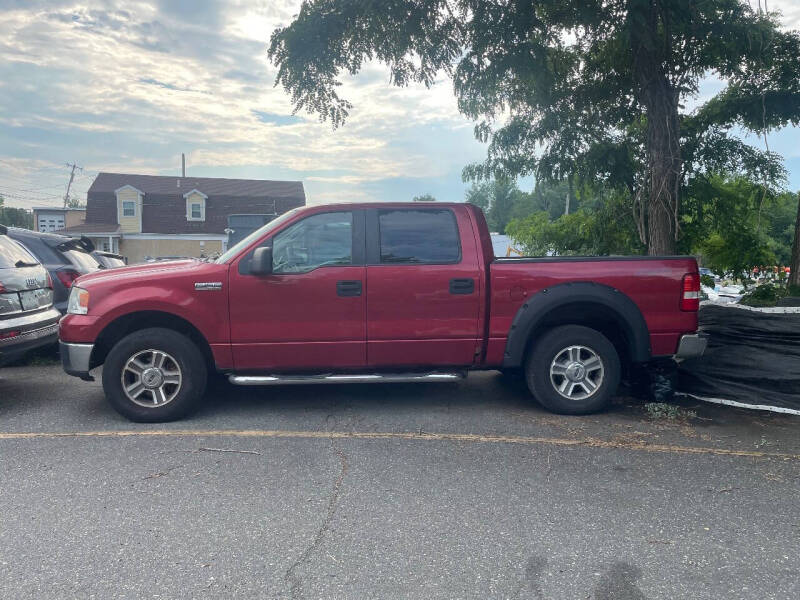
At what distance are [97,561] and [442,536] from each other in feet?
5.65

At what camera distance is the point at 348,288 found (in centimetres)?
550

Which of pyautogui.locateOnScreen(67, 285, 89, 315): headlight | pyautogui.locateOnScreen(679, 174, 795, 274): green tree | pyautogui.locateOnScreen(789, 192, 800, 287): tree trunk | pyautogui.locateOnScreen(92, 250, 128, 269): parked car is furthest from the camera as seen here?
pyautogui.locateOnScreen(679, 174, 795, 274): green tree

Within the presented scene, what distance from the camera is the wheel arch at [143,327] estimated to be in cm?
548

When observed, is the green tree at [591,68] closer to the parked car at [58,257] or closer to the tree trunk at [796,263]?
the tree trunk at [796,263]

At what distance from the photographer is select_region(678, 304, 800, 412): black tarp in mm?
5777

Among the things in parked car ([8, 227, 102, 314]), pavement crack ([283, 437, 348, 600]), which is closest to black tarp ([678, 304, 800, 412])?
pavement crack ([283, 437, 348, 600])

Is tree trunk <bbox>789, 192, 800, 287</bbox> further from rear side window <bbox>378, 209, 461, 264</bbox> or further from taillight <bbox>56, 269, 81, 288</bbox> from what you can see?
taillight <bbox>56, 269, 81, 288</bbox>

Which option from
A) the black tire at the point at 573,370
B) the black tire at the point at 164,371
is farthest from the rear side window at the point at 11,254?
the black tire at the point at 573,370

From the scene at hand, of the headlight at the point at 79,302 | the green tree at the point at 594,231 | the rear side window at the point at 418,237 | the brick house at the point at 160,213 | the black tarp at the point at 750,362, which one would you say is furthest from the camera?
the brick house at the point at 160,213

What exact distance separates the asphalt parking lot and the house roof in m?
38.3

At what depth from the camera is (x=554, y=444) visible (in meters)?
4.88

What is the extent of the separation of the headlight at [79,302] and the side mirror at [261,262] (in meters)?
1.46

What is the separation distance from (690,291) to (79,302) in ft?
17.6

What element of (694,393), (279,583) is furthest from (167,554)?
(694,393)
